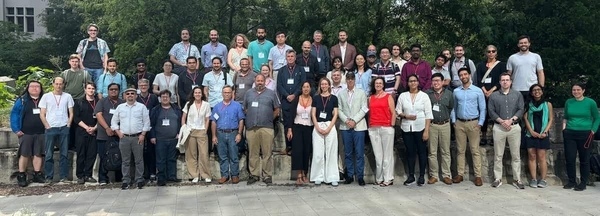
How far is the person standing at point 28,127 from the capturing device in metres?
8.39

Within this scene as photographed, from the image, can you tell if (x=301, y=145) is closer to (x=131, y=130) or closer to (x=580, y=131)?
(x=131, y=130)

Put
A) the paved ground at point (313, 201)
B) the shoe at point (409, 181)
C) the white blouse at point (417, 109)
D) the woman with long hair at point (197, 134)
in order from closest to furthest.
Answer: the paved ground at point (313, 201), the white blouse at point (417, 109), the shoe at point (409, 181), the woman with long hair at point (197, 134)

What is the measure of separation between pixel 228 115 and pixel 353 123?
2.09m

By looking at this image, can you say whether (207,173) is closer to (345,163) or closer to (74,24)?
(345,163)

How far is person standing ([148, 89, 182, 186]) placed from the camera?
838 centimetres

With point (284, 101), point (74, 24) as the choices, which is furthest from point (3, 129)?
point (74, 24)

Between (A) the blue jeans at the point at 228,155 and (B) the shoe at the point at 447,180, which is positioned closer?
(B) the shoe at the point at 447,180

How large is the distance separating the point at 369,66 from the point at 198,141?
3374 mm

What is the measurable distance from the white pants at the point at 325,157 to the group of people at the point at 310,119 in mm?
17

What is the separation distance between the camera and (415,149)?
833cm

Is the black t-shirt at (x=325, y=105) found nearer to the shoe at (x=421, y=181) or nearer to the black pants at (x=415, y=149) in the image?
the black pants at (x=415, y=149)

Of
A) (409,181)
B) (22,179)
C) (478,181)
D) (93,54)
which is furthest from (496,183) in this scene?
(22,179)

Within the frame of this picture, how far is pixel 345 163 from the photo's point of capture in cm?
838

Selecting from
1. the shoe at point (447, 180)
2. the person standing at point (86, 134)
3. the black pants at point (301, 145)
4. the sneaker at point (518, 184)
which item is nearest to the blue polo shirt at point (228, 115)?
the black pants at point (301, 145)
